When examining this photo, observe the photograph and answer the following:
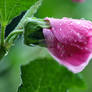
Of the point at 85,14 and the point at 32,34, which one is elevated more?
the point at 32,34

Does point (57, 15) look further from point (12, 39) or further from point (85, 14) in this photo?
point (12, 39)

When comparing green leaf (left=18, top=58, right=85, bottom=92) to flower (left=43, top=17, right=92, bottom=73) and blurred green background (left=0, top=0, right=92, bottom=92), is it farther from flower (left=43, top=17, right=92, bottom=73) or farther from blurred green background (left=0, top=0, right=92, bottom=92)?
blurred green background (left=0, top=0, right=92, bottom=92)

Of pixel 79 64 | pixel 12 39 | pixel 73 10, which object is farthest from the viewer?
pixel 73 10

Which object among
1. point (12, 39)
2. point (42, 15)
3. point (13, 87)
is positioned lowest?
point (13, 87)

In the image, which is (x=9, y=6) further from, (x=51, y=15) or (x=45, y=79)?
(x=51, y=15)

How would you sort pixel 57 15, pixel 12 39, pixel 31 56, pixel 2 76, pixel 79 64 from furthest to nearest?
pixel 57 15 < pixel 31 56 < pixel 2 76 < pixel 12 39 < pixel 79 64

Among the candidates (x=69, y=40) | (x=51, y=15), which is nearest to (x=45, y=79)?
(x=69, y=40)

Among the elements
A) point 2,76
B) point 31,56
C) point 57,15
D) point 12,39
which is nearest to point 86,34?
point 12,39

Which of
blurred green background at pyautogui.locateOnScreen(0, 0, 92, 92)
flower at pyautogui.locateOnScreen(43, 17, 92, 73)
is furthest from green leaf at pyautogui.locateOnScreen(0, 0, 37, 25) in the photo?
blurred green background at pyautogui.locateOnScreen(0, 0, 92, 92)
